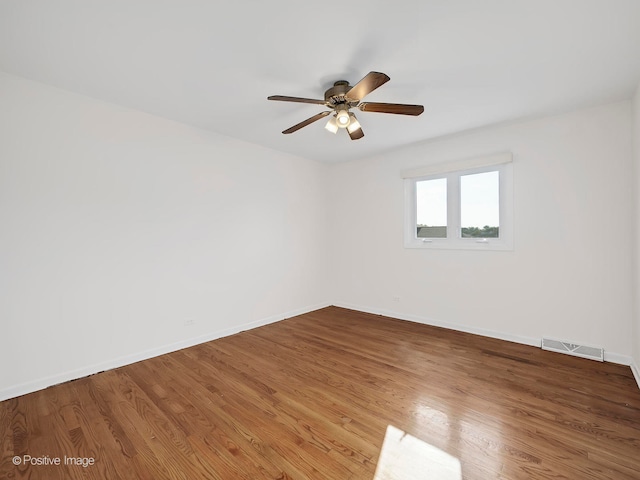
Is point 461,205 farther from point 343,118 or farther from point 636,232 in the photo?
point 343,118

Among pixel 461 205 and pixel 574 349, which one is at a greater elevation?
pixel 461 205

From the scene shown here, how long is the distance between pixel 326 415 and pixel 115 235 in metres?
2.46

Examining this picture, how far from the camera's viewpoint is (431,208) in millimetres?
3936

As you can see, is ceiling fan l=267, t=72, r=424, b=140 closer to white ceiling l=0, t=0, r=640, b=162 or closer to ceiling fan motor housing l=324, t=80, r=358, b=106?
ceiling fan motor housing l=324, t=80, r=358, b=106

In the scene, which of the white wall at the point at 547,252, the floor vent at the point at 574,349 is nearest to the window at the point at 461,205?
the white wall at the point at 547,252

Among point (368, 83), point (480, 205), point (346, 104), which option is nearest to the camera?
point (368, 83)

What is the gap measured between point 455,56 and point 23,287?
145 inches

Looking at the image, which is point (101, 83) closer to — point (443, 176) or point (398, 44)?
point (398, 44)

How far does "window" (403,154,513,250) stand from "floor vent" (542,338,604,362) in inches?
41.9

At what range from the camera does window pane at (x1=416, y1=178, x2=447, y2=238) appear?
3.81m

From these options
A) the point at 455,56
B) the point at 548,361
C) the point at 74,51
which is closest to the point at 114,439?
the point at 74,51

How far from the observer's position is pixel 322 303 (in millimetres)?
4879

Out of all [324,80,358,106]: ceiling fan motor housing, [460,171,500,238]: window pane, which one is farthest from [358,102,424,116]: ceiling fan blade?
[460,171,500,238]: window pane
